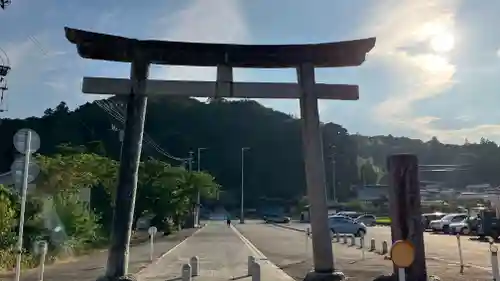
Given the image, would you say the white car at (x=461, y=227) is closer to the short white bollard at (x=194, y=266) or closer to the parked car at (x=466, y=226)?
the parked car at (x=466, y=226)

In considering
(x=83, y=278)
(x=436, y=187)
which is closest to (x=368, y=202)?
(x=436, y=187)

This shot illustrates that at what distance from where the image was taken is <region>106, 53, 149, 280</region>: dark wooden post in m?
10.3

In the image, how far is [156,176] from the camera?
3866cm

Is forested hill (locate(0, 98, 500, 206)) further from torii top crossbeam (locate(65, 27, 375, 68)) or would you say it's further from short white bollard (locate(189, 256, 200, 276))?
torii top crossbeam (locate(65, 27, 375, 68))

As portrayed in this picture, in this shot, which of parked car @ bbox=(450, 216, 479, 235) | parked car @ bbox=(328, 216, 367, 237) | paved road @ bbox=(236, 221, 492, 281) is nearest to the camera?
paved road @ bbox=(236, 221, 492, 281)

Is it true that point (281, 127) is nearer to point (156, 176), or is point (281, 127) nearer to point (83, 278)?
point (156, 176)

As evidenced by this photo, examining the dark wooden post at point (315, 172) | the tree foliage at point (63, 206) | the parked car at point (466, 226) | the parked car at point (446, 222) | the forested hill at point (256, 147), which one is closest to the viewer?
the dark wooden post at point (315, 172)

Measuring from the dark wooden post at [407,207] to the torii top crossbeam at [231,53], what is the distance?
9.33 ft

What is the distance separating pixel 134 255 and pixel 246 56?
1414cm

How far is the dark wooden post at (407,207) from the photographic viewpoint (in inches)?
375

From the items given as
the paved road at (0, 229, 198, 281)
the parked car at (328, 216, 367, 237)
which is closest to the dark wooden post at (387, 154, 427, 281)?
the paved road at (0, 229, 198, 281)

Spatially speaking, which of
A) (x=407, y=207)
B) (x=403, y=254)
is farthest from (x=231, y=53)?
(x=403, y=254)

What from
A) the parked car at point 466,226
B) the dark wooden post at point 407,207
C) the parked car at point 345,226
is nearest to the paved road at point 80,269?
the dark wooden post at point 407,207

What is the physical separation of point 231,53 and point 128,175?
11.3 ft
